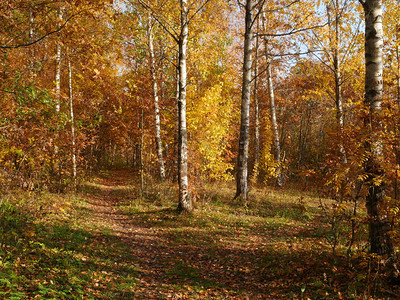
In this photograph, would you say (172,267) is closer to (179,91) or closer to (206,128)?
(179,91)

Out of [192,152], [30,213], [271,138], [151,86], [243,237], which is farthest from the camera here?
[271,138]

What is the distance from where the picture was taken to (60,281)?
14.3 ft

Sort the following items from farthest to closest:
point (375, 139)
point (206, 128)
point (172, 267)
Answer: point (206, 128), point (172, 267), point (375, 139)

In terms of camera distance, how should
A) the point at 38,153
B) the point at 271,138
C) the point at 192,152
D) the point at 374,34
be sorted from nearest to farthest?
the point at 374,34, the point at 38,153, the point at 192,152, the point at 271,138

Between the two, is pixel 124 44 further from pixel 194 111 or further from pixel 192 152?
pixel 192 152

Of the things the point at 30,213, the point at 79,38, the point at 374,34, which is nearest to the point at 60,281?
the point at 30,213

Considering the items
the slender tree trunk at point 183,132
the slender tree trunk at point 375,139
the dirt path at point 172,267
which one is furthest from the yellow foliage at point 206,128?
the slender tree trunk at point 375,139

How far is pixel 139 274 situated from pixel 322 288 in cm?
348

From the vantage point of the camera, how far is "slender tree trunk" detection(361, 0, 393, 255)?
15.0 ft

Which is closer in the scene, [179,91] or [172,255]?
[172,255]

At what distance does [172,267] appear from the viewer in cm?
A: 605

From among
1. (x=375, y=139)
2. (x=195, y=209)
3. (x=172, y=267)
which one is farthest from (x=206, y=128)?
(x=375, y=139)

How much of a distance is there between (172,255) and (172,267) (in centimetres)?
71

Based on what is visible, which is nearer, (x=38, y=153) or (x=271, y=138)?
(x=38, y=153)
